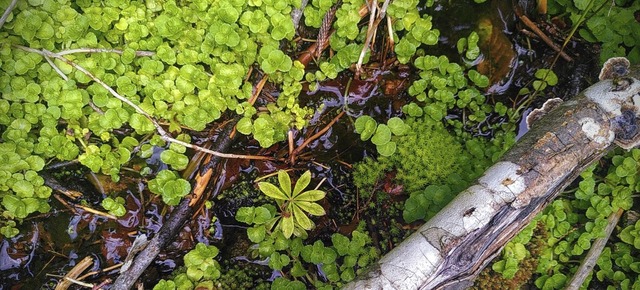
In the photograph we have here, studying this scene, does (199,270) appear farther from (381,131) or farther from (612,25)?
(612,25)

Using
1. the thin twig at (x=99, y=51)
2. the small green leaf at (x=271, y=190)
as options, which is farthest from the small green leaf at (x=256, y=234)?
the thin twig at (x=99, y=51)

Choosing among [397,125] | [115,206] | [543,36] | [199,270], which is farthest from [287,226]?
[543,36]

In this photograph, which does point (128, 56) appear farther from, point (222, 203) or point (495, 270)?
point (495, 270)

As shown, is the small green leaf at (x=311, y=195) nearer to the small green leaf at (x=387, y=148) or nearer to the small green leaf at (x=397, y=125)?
the small green leaf at (x=387, y=148)

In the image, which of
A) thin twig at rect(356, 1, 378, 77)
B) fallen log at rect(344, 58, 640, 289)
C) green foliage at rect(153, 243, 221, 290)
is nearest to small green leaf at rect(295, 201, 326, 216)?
green foliage at rect(153, 243, 221, 290)

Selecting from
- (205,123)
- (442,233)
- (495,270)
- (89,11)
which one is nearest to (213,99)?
(205,123)

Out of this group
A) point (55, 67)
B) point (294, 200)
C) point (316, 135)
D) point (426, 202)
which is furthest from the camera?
point (316, 135)

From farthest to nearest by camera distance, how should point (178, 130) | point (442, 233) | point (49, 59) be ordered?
point (178, 130)
point (49, 59)
point (442, 233)
